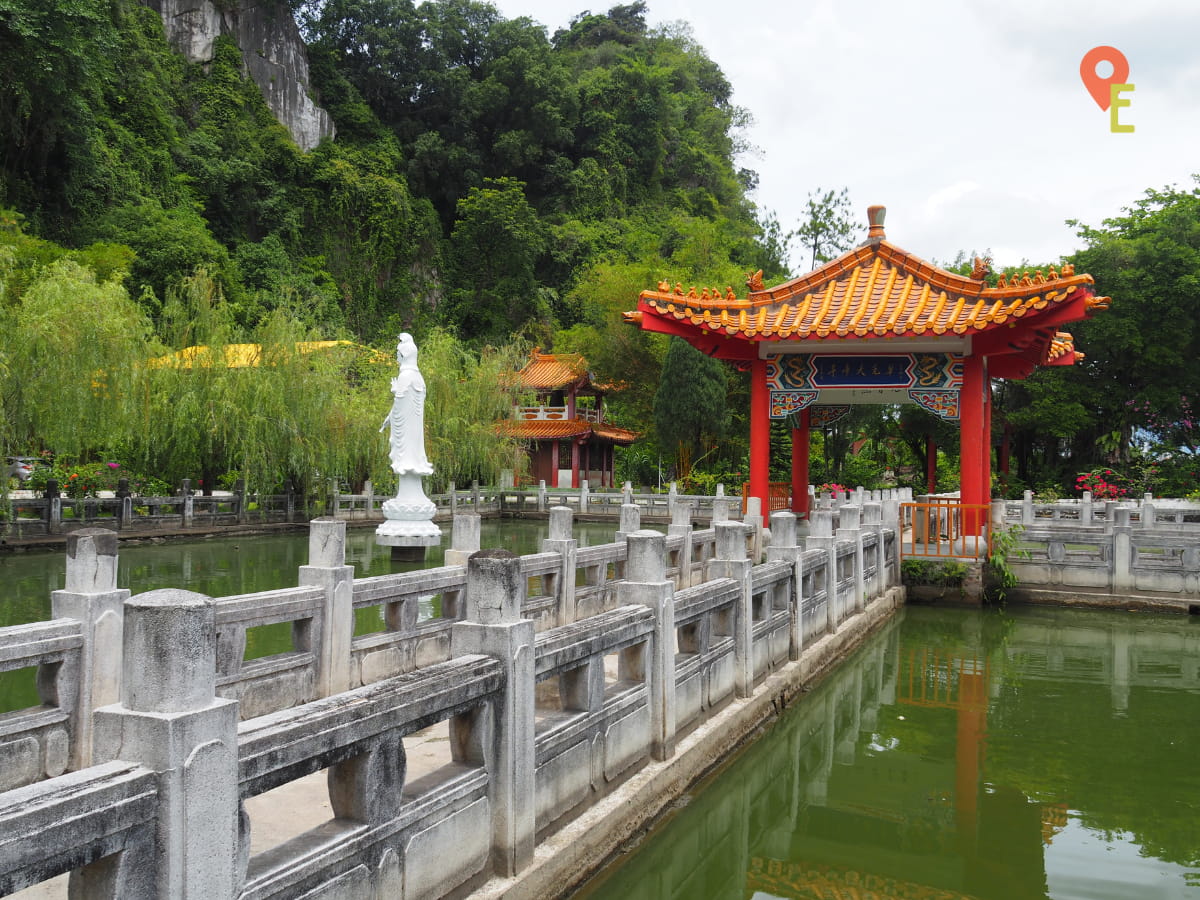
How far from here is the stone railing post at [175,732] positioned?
2.32 metres

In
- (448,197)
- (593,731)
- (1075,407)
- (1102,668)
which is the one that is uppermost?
(448,197)

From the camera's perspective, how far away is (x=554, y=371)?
124 ft

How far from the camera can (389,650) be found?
22.5ft

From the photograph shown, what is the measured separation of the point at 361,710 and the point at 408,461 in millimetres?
12652

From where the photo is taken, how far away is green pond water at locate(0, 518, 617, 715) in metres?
9.20

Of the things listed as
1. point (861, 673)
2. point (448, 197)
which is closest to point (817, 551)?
point (861, 673)

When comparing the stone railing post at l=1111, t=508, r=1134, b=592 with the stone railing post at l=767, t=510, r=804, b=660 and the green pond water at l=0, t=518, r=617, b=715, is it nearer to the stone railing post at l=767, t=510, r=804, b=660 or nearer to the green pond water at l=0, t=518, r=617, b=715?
the stone railing post at l=767, t=510, r=804, b=660

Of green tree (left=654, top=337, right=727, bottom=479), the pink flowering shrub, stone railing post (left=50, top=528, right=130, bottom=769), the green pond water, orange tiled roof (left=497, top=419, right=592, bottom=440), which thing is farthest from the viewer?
orange tiled roof (left=497, top=419, right=592, bottom=440)

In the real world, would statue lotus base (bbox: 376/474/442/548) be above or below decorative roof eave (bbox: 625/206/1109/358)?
below

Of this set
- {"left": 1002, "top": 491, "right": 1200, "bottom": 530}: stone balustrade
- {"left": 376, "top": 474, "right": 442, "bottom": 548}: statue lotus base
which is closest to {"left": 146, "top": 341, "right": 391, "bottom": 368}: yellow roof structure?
{"left": 376, "top": 474, "right": 442, "bottom": 548}: statue lotus base

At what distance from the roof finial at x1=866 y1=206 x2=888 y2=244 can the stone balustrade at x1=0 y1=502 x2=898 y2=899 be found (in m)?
7.43

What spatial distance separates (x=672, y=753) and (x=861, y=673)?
4.74 m

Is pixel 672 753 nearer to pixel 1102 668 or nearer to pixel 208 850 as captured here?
pixel 208 850

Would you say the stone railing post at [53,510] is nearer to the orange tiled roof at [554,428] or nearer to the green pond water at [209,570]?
the green pond water at [209,570]
